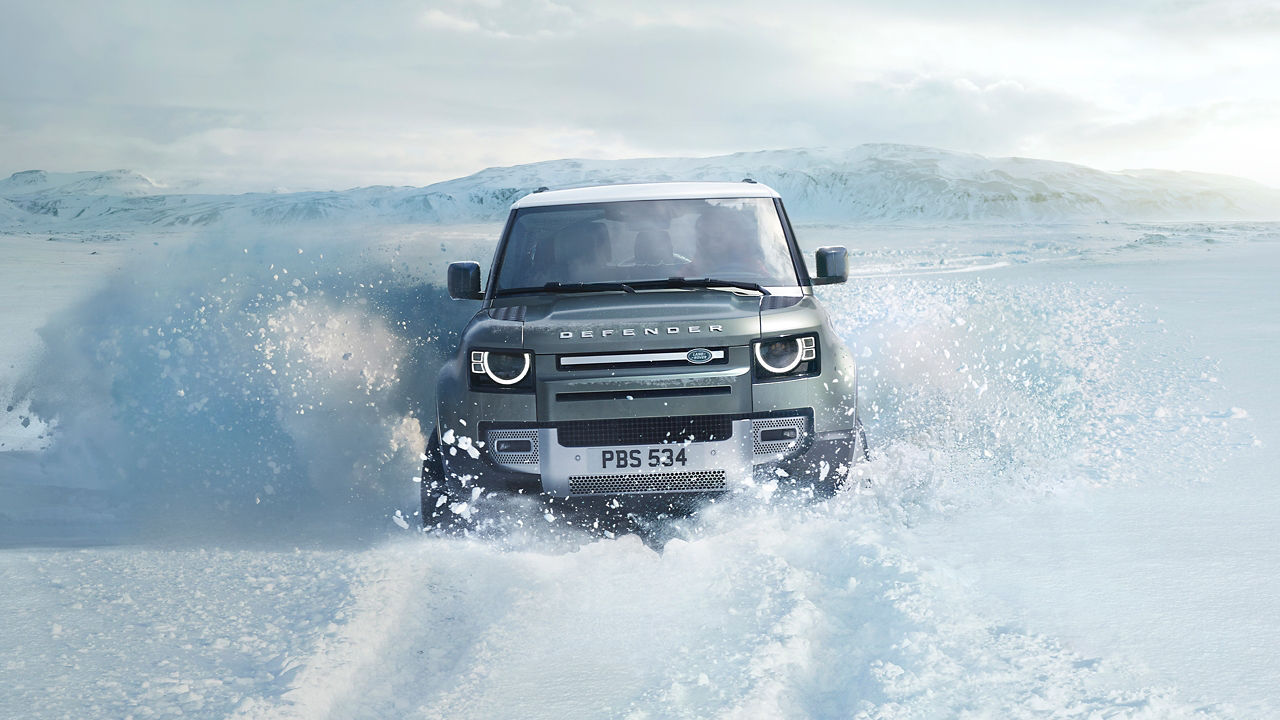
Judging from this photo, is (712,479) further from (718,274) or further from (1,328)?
(1,328)

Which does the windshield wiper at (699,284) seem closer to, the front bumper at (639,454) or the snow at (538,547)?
the front bumper at (639,454)

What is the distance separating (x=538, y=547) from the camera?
4184 millimetres

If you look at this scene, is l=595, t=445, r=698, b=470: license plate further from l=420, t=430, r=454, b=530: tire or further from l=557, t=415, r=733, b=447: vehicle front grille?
l=420, t=430, r=454, b=530: tire

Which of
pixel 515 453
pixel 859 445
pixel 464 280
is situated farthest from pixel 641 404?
pixel 464 280

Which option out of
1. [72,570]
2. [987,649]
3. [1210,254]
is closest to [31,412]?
[72,570]

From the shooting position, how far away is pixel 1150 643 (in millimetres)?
3059

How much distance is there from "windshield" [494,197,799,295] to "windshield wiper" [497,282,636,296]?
65 mm

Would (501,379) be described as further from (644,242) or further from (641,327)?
(644,242)

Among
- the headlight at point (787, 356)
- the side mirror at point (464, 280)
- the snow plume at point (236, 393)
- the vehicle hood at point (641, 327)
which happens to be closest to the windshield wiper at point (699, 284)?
the vehicle hood at point (641, 327)

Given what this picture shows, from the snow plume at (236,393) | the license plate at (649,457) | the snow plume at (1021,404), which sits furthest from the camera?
the snow plume at (236,393)

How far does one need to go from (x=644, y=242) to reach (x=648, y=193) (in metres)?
0.32

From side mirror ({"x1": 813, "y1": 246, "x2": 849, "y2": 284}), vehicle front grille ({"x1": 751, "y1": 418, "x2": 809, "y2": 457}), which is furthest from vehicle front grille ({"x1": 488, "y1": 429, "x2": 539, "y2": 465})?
side mirror ({"x1": 813, "y1": 246, "x2": 849, "y2": 284})

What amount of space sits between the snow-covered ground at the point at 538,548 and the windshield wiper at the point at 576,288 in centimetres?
117

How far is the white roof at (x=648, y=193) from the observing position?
5141 millimetres
